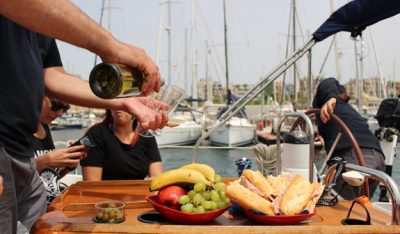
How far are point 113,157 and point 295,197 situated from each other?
2.38 meters

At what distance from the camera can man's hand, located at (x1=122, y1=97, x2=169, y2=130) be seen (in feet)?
5.46

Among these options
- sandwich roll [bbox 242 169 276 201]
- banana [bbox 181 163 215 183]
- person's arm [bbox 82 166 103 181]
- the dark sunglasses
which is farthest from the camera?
the dark sunglasses

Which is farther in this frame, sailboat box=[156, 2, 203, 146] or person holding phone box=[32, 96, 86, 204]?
sailboat box=[156, 2, 203, 146]

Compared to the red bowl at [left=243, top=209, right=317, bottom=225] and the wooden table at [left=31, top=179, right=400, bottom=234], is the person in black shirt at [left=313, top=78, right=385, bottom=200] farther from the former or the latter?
the red bowl at [left=243, top=209, right=317, bottom=225]

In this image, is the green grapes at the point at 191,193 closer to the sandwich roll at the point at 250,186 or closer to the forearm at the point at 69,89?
the sandwich roll at the point at 250,186

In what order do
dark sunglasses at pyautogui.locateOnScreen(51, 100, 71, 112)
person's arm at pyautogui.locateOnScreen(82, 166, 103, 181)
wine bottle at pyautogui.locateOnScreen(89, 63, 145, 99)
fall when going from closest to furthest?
wine bottle at pyautogui.locateOnScreen(89, 63, 145, 99) < person's arm at pyautogui.locateOnScreen(82, 166, 103, 181) < dark sunglasses at pyautogui.locateOnScreen(51, 100, 71, 112)

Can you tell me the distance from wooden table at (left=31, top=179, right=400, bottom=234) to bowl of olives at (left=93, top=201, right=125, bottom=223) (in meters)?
0.03

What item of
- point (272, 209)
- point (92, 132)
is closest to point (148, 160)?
point (92, 132)

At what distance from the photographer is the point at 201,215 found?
4.35 feet

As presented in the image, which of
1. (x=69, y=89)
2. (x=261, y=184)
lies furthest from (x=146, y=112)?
(x=261, y=184)

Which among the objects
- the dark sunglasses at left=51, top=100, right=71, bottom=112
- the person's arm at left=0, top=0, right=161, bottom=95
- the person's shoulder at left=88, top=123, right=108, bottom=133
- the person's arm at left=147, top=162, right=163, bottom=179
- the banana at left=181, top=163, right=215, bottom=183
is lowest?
the person's arm at left=147, top=162, right=163, bottom=179

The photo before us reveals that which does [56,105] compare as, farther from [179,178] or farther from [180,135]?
[180,135]

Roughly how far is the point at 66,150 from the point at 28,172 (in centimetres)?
105

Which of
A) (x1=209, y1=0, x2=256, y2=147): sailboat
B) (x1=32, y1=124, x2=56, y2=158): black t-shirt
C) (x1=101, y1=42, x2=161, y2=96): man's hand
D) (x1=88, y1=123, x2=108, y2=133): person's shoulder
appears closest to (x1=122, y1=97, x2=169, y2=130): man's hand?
(x1=101, y1=42, x2=161, y2=96): man's hand
